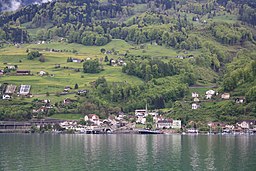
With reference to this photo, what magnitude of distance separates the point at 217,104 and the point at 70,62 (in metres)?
61.3

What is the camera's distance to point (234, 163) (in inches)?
2213

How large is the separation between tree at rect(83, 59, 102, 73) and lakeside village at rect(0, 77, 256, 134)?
27876 mm

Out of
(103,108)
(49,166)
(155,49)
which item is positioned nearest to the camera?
(49,166)

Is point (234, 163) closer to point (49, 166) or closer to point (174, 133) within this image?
point (49, 166)

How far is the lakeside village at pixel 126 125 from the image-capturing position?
387 ft

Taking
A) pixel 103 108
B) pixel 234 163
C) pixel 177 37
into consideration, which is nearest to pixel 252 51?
pixel 177 37

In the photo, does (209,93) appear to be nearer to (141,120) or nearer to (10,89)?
(141,120)

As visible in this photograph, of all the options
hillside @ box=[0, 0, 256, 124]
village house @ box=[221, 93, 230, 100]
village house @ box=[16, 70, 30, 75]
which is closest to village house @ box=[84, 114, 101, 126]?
hillside @ box=[0, 0, 256, 124]

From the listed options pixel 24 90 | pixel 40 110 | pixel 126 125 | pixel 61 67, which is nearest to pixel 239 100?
pixel 126 125

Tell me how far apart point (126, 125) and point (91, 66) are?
114ft

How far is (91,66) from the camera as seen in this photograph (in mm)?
156875

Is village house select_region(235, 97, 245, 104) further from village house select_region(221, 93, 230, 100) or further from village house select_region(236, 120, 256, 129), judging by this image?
village house select_region(236, 120, 256, 129)

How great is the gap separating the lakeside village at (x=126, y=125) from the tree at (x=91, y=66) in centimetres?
2788

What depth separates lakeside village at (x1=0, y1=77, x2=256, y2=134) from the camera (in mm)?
118000
